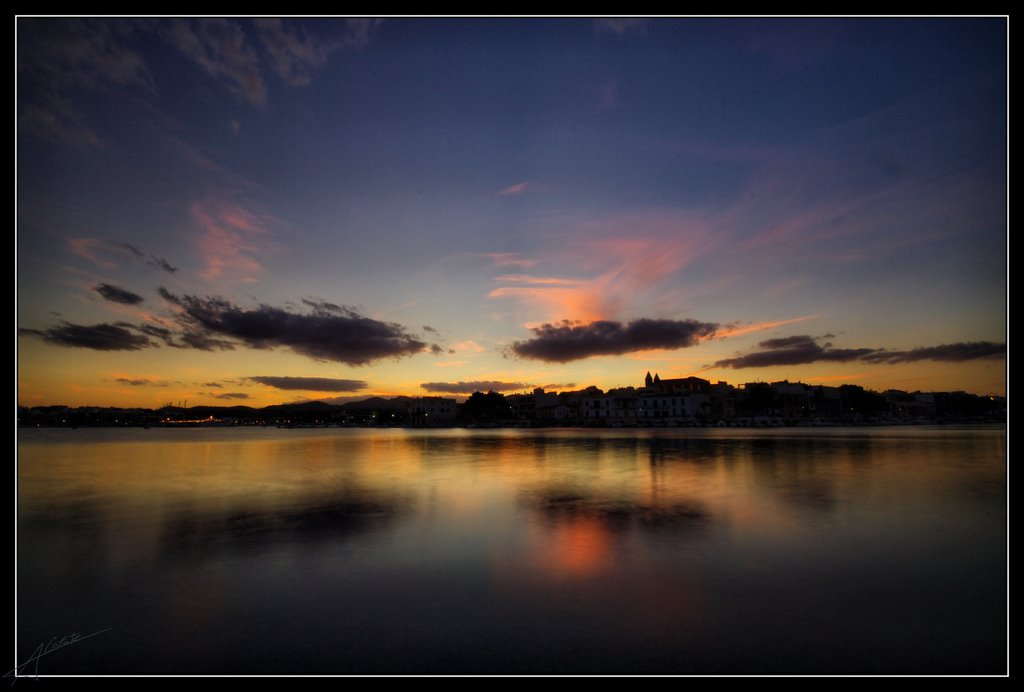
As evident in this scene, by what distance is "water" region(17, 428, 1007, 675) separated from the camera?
5539 millimetres

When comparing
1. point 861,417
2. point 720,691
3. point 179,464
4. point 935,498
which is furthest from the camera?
point 861,417

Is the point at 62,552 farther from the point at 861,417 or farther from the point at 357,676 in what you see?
the point at 861,417

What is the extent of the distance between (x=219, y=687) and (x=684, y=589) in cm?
571

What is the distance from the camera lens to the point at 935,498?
1496 cm

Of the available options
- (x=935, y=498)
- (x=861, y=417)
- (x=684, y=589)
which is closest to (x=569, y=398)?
(x=861, y=417)

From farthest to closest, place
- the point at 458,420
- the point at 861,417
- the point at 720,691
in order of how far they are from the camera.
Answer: the point at 458,420 < the point at 861,417 < the point at 720,691
